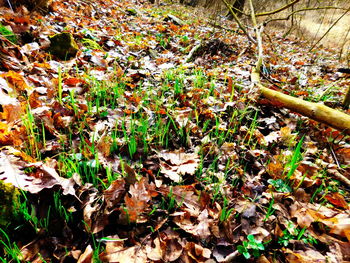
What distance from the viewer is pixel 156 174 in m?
1.54

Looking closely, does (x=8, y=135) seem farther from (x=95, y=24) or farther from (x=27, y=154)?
(x=95, y=24)

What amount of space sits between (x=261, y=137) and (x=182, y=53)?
3.22 metres

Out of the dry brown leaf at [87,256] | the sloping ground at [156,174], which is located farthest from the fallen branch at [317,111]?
the dry brown leaf at [87,256]

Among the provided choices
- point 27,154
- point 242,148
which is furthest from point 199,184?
point 27,154

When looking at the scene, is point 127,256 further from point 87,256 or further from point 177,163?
point 177,163

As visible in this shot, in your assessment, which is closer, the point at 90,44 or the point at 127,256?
the point at 127,256

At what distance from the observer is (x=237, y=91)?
111 inches

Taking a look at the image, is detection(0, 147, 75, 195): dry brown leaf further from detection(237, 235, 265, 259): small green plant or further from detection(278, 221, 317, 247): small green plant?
detection(278, 221, 317, 247): small green plant

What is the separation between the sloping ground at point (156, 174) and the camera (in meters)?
1.12

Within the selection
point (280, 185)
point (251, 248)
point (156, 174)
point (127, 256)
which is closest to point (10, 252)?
point (127, 256)

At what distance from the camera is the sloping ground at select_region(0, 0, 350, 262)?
112 centimetres

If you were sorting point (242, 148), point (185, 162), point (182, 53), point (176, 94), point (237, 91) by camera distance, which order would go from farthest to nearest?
point (182, 53) → point (237, 91) → point (176, 94) → point (242, 148) → point (185, 162)

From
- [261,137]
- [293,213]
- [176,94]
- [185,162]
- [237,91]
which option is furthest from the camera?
[237,91]

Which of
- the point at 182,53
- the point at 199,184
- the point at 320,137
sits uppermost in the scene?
the point at 182,53
